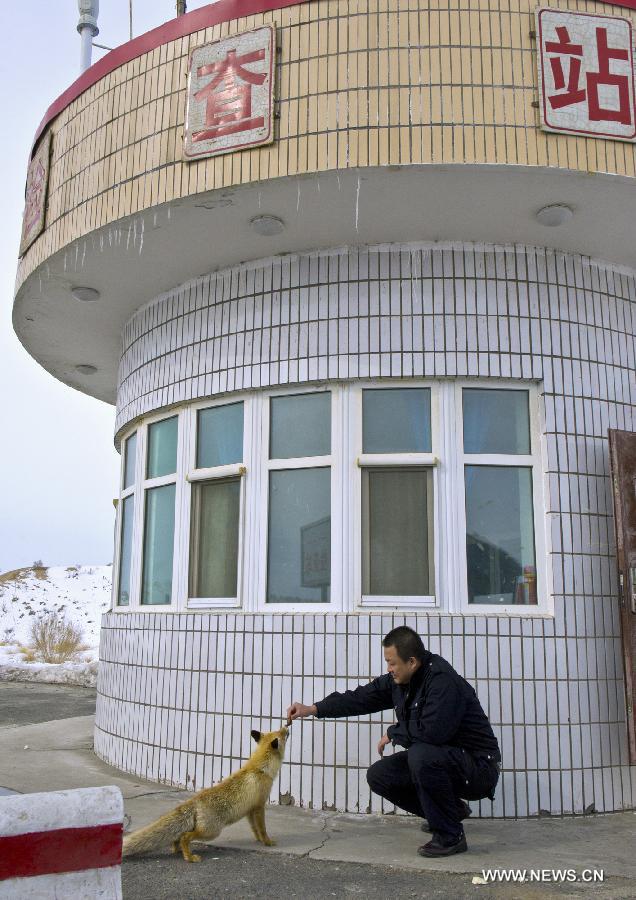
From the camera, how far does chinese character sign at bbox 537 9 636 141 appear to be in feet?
17.5

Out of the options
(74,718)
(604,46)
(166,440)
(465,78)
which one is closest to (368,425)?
(166,440)

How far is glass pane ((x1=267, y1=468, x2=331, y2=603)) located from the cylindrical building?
0.02 metres

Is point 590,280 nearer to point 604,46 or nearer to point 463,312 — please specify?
point 463,312

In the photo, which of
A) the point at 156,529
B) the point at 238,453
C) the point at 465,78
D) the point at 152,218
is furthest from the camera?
the point at 156,529

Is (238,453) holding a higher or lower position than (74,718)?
higher

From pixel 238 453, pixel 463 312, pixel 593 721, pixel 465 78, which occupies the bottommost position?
pixel 593 721

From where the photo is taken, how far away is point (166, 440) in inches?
279

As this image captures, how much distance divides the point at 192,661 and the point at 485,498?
2.47m

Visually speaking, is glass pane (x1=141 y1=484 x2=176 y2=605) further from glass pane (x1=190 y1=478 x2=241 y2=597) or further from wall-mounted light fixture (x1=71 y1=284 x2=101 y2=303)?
wall-mounted light fixture (x1=71 y1=284 x2=101 y2=303)

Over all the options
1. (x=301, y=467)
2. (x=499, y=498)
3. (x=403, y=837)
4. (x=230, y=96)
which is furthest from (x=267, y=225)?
(x=403, y=837)

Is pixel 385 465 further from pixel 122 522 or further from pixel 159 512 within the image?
pixel 122 522

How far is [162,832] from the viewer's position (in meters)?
4.17

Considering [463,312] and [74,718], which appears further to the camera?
[74,718]

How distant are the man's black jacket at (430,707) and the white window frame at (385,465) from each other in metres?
1.05
